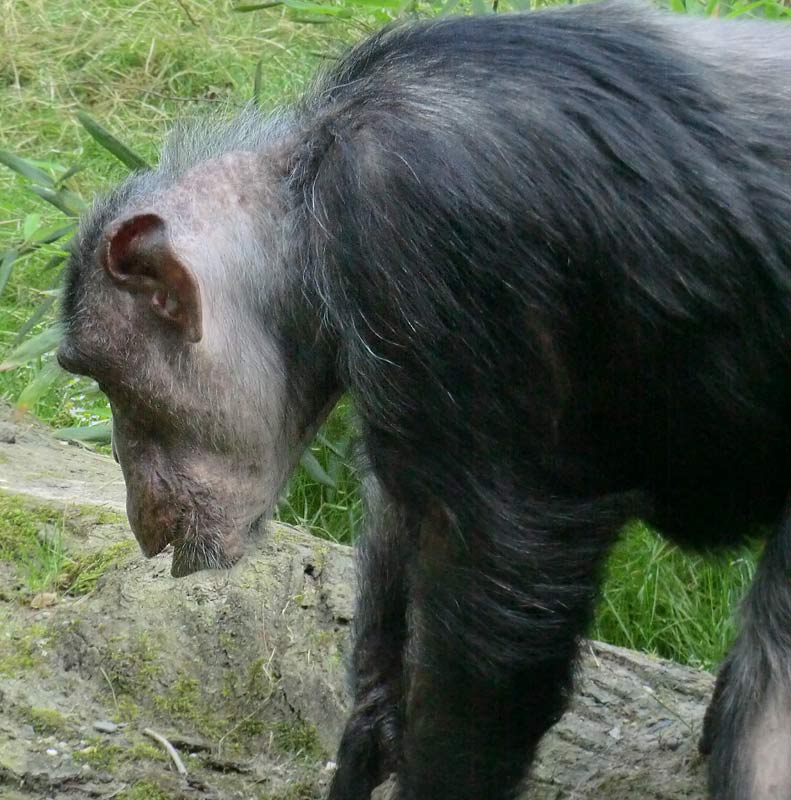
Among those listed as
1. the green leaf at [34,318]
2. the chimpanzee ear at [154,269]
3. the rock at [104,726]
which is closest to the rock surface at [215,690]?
the rock at [104,726]

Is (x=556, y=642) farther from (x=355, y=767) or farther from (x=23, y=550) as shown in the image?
(x=23, y=550)

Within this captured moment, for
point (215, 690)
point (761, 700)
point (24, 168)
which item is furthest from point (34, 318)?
point (761, 700)

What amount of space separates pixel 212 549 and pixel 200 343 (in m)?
0.58

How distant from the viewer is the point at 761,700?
2.86 meters

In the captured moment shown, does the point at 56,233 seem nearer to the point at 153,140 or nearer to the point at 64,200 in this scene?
the point at 64,200

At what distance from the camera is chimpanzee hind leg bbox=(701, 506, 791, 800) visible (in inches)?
111

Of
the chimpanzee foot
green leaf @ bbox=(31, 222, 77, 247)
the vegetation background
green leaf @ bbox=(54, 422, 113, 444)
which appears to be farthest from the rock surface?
green leaf @ bbox=(31, 222, 77, 247)

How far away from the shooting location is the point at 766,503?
3.26 meters

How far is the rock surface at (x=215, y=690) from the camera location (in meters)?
3.77

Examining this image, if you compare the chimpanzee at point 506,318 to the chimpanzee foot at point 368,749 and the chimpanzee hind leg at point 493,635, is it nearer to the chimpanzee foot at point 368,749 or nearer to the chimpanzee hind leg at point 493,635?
the chimpanzee hind leg at point 493,635

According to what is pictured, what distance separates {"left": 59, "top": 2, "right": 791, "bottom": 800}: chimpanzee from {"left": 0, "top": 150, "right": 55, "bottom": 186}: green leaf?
242 cm

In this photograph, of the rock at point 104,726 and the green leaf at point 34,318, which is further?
the green leaf at point 34,318

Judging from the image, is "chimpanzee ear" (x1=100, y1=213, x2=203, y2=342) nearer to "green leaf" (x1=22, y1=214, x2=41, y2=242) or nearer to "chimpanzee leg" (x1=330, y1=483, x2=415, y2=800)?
"chimpanzee leg" (x1=330, y1=483, x2=415, y2=800)

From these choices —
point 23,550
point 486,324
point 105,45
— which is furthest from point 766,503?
point 105,45
